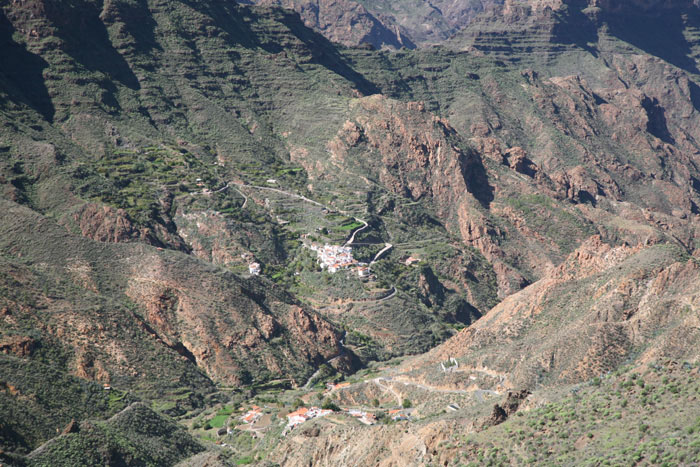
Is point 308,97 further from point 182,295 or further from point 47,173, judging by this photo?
point 182,295

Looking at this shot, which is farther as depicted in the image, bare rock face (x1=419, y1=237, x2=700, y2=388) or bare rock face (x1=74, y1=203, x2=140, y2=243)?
bare rock face (x1=74, y1=203, x2=140, y2=243)

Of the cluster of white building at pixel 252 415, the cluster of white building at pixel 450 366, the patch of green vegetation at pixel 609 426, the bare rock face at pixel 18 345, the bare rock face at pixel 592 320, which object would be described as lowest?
the cluster of white building at pixel 252 415

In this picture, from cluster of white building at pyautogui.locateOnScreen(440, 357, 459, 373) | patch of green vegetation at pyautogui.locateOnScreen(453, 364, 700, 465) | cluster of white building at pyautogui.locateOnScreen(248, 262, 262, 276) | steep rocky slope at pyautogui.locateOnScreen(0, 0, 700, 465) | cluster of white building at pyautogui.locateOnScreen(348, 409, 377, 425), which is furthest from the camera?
cluster of white building at pyautogui.locateOnScreen(248, 262, 262, 276)

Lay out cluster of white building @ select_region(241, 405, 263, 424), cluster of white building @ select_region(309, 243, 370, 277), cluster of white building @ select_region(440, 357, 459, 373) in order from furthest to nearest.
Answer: cluster of white building @ select_region(309, 243, 370, 277) < cluster of white building @ select_region(440, 357, 459, 373) < cluster of white building @ select_region(241, 405, 263, 424)

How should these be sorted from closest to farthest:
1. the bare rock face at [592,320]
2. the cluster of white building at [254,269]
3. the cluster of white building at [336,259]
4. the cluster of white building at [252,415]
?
1. the bare rock face at [592,320]
2. the cluster of white building at [252,415]
3. the cluster of white building at [254,269]
4. the cluster of white building at [336,259]

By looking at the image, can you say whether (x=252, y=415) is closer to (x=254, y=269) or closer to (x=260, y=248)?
(x=254, y=269)

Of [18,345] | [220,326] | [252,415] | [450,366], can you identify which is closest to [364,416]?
[252,415]

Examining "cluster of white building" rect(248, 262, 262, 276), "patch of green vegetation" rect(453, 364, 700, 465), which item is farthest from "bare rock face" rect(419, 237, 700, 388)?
"cluster of white building" rect(248, 262, 262, 276)

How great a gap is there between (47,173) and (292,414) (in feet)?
221

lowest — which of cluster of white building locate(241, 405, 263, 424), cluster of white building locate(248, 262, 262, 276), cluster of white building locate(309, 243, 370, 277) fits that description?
cluster of white building locate(248, 262, 262, 276)

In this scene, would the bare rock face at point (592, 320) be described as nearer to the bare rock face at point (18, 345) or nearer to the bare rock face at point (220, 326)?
the bare rock face at point (220, 326)

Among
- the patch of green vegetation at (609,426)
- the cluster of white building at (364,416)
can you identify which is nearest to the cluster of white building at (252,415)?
the cluster of white building at (364,416)

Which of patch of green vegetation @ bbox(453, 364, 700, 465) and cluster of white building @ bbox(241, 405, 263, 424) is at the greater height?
patch of green vegetation @ bbox(453, 364, 700, 465)

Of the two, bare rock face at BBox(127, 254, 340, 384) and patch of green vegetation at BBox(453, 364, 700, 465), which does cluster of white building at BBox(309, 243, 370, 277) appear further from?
patch of green vegetation at BBox(453, 364, 700, 465)
